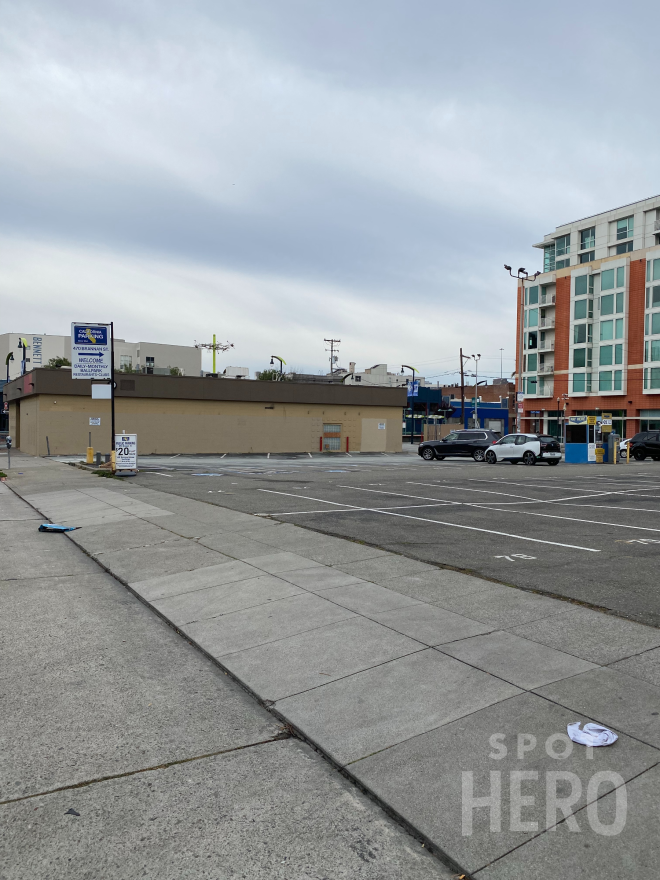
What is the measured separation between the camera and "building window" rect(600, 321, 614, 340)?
67.1m

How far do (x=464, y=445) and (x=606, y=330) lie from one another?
129ft

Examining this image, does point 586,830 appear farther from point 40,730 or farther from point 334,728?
point 40,730

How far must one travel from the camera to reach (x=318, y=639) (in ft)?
18.8

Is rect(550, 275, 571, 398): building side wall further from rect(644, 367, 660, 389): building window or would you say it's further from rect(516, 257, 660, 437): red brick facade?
rect(644, 367, 660, 389): building window

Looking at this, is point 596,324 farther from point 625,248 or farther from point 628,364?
point 625,248

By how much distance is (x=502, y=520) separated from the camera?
1232 centimetres

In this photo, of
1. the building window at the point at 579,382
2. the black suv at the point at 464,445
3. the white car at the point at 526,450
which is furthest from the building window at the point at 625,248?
A: the white car at the point at 526,450

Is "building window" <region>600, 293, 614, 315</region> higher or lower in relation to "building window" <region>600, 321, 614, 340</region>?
higher

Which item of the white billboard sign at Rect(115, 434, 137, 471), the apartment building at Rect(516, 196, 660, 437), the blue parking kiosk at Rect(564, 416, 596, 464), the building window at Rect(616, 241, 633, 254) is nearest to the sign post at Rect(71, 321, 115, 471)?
the white billboard sign at Rect(115, 434, 137, 471)

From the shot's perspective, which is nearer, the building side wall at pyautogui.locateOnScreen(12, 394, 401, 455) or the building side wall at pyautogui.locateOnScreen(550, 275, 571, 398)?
the building side wall at pyautogui.locateOnScreen(12, 394, 401, 455)

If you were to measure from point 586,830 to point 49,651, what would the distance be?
4427 millimetres

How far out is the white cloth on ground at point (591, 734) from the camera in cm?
377

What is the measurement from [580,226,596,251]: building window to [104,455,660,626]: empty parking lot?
55536 mm

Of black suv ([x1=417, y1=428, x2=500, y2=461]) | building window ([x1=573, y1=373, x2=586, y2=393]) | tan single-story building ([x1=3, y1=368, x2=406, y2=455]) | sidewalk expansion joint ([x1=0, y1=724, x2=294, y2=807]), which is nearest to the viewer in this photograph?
sidewalk expansion joint ([x1=0, y1=724, x2=294, y2=807])
